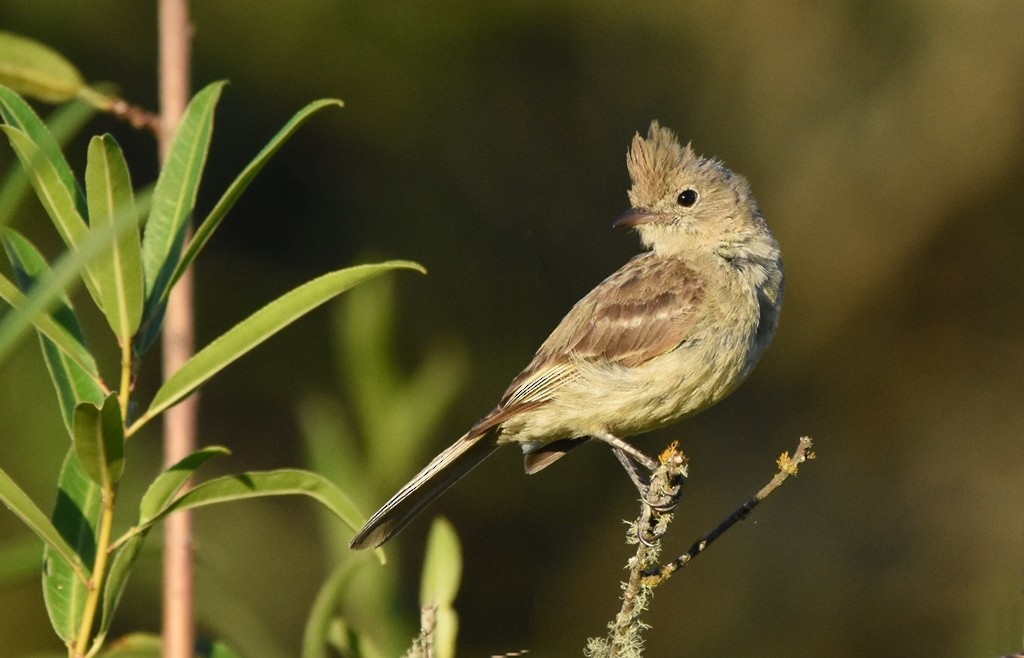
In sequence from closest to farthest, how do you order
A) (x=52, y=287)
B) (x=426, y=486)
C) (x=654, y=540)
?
(x=52, y=287)
(x=654, y=540)
(x=426, y=486)

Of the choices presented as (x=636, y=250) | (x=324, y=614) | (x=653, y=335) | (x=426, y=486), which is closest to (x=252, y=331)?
(x=324, y=614)

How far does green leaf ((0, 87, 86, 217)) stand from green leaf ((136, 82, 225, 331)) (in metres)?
0.11

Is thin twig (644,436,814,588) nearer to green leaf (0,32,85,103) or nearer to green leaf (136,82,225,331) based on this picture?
green leaf (136,82,225,331)

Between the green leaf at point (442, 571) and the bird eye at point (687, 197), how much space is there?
2.51 m

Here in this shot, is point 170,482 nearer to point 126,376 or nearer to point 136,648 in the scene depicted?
point 126,376

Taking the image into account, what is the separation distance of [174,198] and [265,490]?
0.47 meters

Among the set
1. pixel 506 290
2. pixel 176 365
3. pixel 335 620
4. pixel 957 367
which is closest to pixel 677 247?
pixel 335 620

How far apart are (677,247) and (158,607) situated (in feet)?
12.8

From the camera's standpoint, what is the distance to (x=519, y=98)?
29.0 feet

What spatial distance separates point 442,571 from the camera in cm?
250

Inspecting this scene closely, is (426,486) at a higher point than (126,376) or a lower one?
higher

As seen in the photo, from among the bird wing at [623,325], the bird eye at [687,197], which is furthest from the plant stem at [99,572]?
the bird eye at [687,197]

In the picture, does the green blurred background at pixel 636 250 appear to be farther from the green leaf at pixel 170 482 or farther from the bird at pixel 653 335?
the green leaf at pixel 170 482

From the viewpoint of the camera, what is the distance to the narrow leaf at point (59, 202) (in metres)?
1.91
